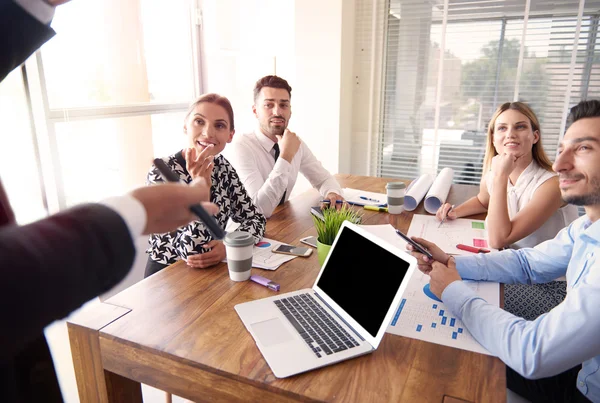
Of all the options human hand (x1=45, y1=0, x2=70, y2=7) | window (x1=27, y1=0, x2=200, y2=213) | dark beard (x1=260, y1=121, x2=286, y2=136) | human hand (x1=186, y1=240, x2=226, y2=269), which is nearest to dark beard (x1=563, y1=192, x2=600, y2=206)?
human hand (x1=186, y1=240, x2=226, y2=269)

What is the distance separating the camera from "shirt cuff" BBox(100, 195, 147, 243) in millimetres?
445

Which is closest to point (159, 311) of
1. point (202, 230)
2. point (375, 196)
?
point (202, 230)

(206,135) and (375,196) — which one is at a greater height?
(206,135)

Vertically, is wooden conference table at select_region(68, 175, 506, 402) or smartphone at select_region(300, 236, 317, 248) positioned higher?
smartphone at select_region(300, 236, 317, 248)

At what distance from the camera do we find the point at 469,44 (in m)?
3.44

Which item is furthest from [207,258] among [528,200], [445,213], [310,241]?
[528,200]

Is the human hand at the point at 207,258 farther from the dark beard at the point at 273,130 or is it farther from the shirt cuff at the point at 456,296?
the dark beard at the point at 273,130

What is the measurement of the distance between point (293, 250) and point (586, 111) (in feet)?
3.34

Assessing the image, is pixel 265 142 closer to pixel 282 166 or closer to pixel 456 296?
pixel 282 166

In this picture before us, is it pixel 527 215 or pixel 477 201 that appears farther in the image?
pixel 477 201

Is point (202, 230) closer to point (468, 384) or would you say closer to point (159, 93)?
point (468, 384)

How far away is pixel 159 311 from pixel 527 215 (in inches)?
56.0

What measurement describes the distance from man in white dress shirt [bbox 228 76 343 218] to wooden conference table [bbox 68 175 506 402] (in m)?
1.04

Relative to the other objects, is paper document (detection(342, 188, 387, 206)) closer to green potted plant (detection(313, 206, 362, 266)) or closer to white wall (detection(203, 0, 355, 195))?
green potted plant (detection(313, 206, 362, 266))
